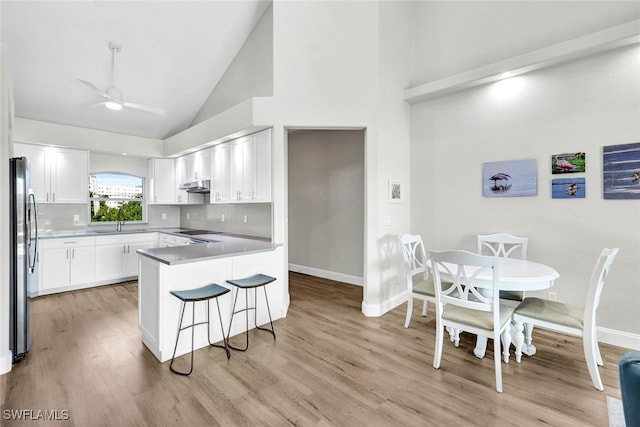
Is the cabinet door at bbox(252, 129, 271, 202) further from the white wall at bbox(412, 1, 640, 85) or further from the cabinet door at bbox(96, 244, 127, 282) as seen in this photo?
the cabinet door at bbox(96, 244, 127, 282)

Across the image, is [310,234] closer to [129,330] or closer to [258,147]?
[258,147]

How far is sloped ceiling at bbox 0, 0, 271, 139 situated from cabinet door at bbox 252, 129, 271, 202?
2001mm

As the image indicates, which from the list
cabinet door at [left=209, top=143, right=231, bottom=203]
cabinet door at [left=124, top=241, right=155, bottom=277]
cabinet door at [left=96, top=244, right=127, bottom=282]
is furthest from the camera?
cabinet door at [left=124, top=241, right=155, bottom=277]

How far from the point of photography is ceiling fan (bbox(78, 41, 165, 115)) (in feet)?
11.3

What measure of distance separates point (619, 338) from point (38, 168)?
26.5 feet

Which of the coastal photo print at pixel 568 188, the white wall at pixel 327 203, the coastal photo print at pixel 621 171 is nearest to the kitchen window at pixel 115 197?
the white wall at pixel 327 203

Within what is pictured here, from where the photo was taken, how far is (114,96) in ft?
12.2

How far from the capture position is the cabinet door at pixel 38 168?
4730 mm

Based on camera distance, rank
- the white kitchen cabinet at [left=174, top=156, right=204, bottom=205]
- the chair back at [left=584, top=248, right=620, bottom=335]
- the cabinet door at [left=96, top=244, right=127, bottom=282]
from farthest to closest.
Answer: the white kitchen cabinet at [left=174, top=156, right=204, bottom=205] → the cabinet door at [left=96, top=244, right=127, bottom=282] → the chair back at [left=584, top=248, right=620, bottom=335]

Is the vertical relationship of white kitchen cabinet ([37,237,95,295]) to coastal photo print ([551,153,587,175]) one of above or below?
below

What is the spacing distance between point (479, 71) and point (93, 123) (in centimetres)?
621

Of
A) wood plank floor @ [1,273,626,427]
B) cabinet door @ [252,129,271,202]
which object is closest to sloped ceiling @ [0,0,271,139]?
cabinet door @ [252,129,271,202]

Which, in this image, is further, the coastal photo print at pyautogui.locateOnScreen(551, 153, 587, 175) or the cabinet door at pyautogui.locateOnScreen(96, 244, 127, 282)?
the cabinet door at pyautogui.locateOnScreen(96, 244, 127, 282)

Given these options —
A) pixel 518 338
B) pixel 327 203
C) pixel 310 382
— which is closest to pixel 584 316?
pixel 518 338
